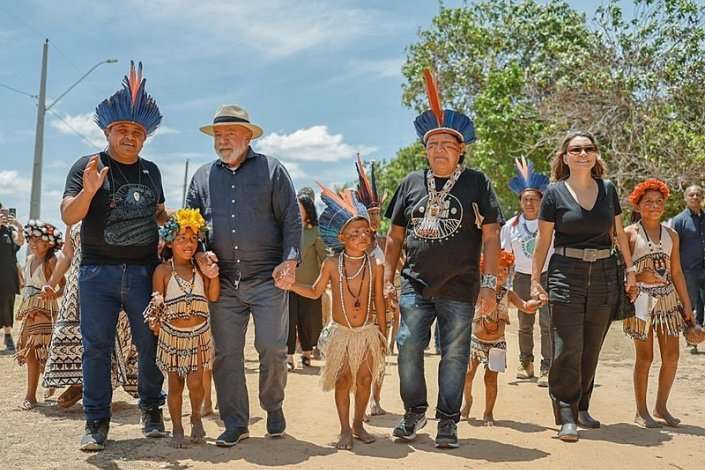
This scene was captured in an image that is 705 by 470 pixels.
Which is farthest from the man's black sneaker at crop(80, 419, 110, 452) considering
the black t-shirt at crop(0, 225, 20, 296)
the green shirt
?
the black t-shirt at crop(0, 225, 20, 296)

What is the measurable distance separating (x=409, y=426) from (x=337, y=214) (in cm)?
165

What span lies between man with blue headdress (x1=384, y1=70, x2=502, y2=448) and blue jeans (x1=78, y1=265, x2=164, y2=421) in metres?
1.83

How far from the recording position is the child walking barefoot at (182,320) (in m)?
5.47

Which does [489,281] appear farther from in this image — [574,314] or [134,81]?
[134,81]

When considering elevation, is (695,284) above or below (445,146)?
below

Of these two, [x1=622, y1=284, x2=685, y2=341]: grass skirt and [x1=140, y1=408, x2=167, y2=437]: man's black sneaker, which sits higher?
[x1=622, y1=284, x2=685, y2=341]: grass skirt

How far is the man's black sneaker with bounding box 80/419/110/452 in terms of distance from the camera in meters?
5.34

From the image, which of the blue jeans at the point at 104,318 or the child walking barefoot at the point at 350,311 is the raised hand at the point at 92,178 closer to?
the blue jeans at the point at 104,318

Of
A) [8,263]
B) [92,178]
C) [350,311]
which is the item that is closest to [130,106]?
[92,178]

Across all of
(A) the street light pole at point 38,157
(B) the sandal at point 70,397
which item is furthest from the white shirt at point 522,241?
(A) the street light pole at point 38,157

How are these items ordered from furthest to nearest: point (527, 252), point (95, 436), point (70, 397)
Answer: point (527, 252), point (70, 397), point (95, 436)

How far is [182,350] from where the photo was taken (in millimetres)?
5473

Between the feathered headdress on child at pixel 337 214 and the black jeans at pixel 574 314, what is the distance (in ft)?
5.31

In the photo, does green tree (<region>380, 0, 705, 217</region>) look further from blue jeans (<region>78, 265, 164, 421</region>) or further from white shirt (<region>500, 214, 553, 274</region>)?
blue jeans (<region>78, 265, 164, 421</region>)
